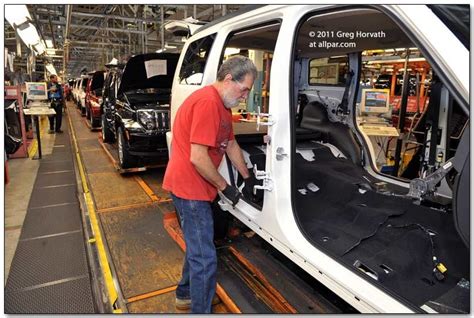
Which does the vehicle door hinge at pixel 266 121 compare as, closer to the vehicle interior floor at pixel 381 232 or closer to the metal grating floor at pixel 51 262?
the vehicle interior floor at pixel 381 232

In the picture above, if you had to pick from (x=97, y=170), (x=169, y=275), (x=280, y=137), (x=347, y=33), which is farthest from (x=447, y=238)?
(x=97, y=170)

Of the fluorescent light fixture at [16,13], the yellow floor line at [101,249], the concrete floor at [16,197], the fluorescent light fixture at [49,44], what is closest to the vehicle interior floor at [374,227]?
the yellow floor line at [101,249]

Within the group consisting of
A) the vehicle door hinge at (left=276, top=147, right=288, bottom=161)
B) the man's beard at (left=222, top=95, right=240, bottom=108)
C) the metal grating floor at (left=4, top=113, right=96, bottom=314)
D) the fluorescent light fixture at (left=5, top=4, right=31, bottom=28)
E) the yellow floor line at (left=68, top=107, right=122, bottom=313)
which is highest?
the fluorescent light fixture at (left=5, top=4, right=31, bottom=28)

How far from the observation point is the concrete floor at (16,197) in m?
3.69

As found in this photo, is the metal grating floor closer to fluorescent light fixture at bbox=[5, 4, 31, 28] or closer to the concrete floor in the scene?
the concrete floor

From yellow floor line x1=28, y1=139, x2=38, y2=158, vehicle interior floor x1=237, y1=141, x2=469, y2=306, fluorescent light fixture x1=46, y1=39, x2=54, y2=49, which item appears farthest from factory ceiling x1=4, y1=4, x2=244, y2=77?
vehicle interior floor x1=237, y1=141, x2=469, y2=306

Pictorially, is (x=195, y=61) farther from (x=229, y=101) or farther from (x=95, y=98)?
(x=95, y=98)

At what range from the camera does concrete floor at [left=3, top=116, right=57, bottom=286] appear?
3695 mm

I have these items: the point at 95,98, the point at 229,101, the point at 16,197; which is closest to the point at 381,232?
the point at 229,101

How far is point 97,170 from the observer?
6.28 m

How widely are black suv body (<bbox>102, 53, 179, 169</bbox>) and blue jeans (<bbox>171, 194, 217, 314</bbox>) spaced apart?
3452 millimetres

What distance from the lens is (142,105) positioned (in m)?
5.77

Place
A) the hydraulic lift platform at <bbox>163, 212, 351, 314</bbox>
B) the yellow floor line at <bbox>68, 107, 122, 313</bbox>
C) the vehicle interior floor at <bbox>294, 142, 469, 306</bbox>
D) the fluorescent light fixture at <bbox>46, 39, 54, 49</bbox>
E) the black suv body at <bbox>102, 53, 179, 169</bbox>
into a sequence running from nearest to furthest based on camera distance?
the vehicle interior floor at <bbox>294, 142, 469, 306</bbox>
the hydraulic lift platform at <bbox>163, 212, 351, 314</bbox>
the yellow floor line at <bbox>68, 107, 122, 313</bbox>
the black suv body at <bbox>102, 53, 179, 169</bbox>
the fluorescent light fixture at <bbox>46, 39, 54, 49</bbox>

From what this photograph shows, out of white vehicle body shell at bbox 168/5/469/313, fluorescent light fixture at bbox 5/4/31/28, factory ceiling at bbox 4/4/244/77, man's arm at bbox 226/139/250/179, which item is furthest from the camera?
factory ceiling at bbox 4/4/244/77
